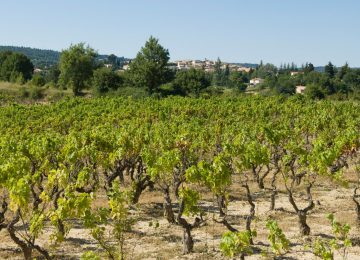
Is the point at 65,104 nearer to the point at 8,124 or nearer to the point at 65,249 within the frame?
the point at 8,124

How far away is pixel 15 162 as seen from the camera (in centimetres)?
1237

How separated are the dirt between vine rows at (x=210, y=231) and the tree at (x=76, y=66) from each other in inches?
2069

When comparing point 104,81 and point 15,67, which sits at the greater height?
point 15,67

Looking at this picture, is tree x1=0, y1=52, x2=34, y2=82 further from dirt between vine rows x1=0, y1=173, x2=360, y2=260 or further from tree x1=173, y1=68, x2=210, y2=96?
dirt between vine rows x1=0, y1=173, x2=360, y2=260

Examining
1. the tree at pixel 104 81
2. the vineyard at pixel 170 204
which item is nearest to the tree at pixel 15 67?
the tree at pixel 104 81

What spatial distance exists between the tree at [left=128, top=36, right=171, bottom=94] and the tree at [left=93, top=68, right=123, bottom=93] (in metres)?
3.18

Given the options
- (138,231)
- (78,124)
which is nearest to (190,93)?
(78,124)

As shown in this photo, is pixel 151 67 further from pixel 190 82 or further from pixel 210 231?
pixel 210 231

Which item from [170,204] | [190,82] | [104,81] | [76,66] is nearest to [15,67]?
[76,66]

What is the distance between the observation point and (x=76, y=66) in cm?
6938

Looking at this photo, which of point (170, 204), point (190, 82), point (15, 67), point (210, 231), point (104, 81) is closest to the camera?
point (210, 231)

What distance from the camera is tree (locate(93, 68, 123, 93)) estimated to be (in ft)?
224

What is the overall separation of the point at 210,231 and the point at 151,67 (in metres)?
51.7

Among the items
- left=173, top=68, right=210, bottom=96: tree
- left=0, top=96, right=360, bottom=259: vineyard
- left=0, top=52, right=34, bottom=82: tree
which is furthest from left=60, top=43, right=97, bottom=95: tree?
left=0, top=96, right=360, bottom=259: vineyard
